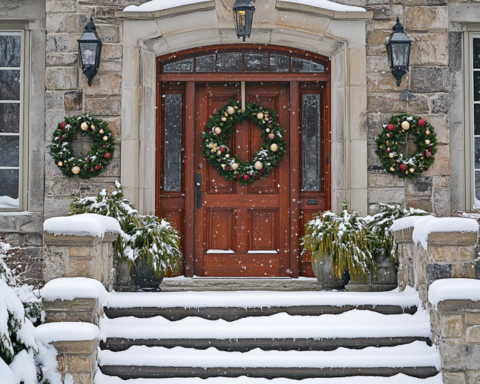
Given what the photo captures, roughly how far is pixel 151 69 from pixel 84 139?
1040mm

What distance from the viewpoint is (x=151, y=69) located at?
6227 millimetres

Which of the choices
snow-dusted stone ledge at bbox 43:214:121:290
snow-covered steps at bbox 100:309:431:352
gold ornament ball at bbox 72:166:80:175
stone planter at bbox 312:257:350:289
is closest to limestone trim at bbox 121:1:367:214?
gold ornament ball at bbox 72:166:80:175

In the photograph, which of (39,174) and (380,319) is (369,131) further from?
(39,174)

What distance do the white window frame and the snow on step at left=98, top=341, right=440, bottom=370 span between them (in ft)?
8.64

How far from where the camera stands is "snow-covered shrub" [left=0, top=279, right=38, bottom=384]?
10.8ft

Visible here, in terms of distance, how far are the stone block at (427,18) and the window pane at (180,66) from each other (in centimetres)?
238

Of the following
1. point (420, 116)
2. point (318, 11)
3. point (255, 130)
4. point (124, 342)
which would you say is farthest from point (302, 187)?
point (124, 342)

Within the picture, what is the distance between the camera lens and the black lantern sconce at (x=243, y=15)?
17.9 feet

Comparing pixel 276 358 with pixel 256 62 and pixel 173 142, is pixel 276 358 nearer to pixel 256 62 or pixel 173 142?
pixel 173 142

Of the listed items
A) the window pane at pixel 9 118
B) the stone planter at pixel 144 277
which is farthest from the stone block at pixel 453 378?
the window pane at pixel 9 118

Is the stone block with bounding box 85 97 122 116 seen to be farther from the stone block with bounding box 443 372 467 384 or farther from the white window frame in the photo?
the stone block with bounding box 443 372 467 384

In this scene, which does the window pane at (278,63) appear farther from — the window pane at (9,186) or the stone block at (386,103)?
the window pane at (9,186)

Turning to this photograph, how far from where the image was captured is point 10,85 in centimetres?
638

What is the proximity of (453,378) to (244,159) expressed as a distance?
3245 millimetres
